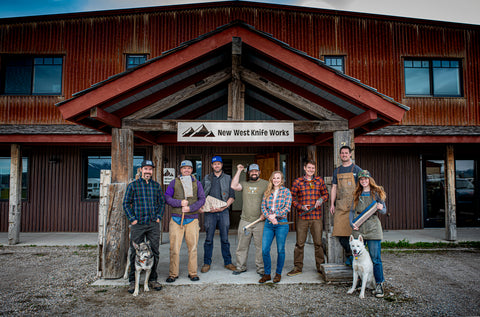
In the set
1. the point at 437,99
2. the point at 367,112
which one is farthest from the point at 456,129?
the point at 367,112

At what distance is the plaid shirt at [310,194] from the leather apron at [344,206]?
265 millimetres

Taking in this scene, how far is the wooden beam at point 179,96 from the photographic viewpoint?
500cm

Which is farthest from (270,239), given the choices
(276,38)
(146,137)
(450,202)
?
(276,38)

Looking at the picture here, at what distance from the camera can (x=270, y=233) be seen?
4.35 m

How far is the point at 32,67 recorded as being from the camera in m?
8.96

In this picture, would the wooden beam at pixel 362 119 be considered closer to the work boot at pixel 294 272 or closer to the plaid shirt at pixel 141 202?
the work boot at pixel 294 272

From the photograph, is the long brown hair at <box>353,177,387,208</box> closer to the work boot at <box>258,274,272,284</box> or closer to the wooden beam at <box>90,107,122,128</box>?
the work boot at <box>258,274,272,284</box>

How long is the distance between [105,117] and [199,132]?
150 cm

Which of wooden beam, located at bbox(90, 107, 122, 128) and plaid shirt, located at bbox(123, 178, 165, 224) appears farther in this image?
wooden beam, located at bbox(90, 107, 122, 128)

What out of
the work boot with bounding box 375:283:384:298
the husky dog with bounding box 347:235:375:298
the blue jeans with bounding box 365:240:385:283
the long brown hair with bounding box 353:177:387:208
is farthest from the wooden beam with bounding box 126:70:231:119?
the work boot with bounding box 375:283:384:298

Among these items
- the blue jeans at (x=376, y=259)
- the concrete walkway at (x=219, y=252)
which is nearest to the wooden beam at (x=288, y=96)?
the blue jeans at (x=376, y=259)

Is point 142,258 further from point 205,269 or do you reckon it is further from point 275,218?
point 275,218

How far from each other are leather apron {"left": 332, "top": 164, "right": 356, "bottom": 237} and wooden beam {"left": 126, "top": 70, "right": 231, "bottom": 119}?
2824mm

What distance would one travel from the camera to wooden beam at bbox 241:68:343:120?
5059mm
